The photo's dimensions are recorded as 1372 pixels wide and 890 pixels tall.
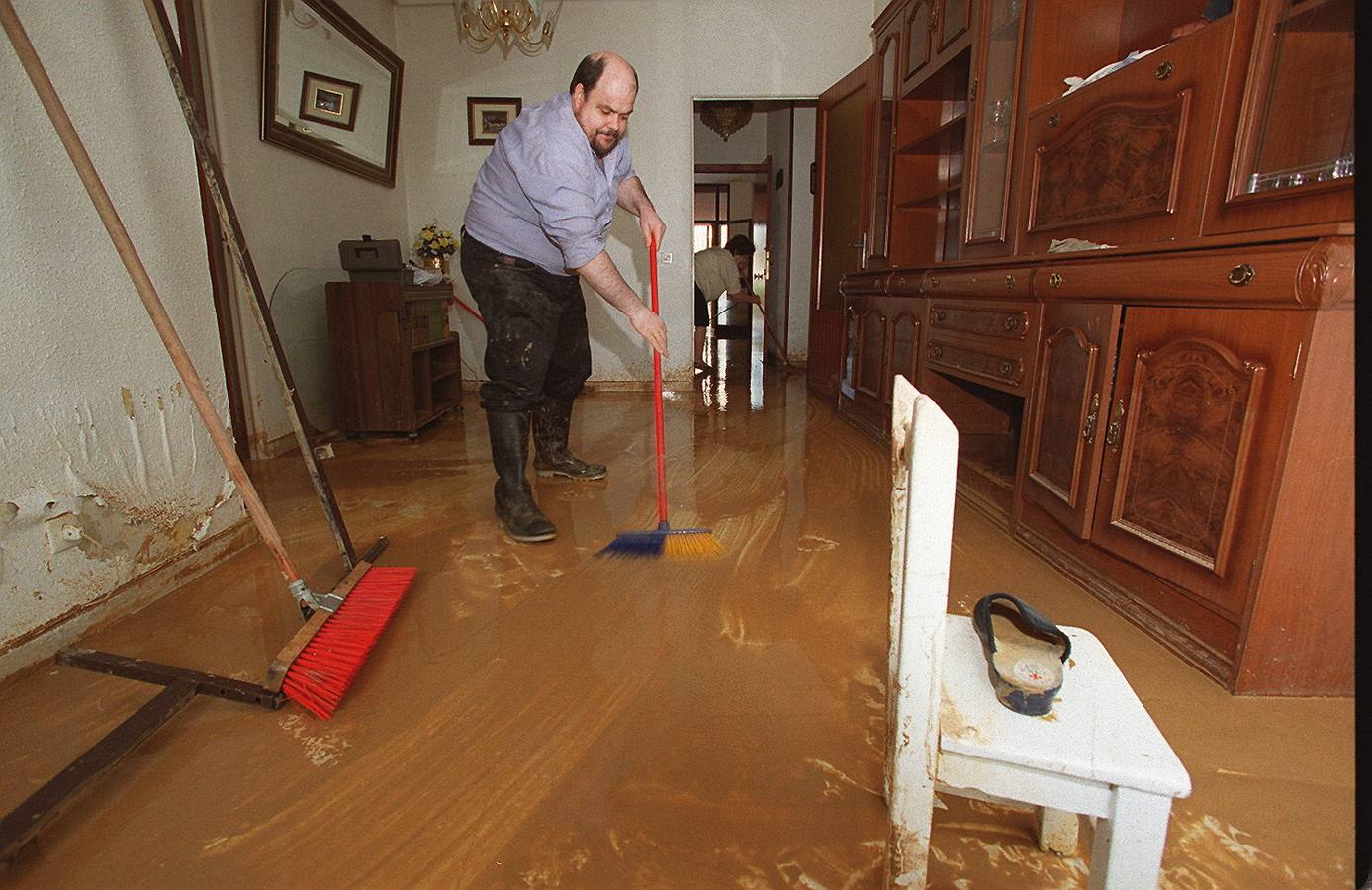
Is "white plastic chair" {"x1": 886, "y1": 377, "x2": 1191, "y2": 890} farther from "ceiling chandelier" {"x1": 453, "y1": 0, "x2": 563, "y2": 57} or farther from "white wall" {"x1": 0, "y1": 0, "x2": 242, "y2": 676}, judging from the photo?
"ceiling chandelier" {"x1": 453, "y1": 0, "x2": 563, "y2": 57}

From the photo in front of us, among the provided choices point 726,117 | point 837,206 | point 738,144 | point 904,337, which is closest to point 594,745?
point 904,337

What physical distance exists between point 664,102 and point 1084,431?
141 inches

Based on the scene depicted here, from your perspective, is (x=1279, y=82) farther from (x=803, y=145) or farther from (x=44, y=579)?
(x=803, y=145)

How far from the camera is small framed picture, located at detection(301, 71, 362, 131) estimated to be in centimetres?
318

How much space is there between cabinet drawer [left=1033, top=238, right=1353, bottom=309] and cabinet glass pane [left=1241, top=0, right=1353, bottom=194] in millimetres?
133

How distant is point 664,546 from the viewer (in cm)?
185

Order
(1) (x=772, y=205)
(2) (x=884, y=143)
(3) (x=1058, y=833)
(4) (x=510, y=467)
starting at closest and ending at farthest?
(3) (x=1058, y=833) < (4) (x=510, y=467) < (2) (x=884, y=143) < (1) (x=772, y=205)

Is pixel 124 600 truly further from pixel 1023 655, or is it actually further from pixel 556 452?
pixel 1023 655

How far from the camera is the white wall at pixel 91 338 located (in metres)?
1.26

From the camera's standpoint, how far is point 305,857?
2.88 feet

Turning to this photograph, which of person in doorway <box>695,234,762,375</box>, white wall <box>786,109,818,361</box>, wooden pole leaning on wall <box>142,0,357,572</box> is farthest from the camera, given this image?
white wall <box>786,109,818,361</box>

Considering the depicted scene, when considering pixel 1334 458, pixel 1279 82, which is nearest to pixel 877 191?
pixel 1279 82

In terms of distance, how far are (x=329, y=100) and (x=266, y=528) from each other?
296 cm

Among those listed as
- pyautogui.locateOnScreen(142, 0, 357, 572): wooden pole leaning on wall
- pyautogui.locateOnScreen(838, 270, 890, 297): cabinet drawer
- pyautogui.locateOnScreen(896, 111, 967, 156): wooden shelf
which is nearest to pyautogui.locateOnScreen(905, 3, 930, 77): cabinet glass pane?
pyautogui.locateOnScreen(896, 111, 967, 156): wooden shelf
